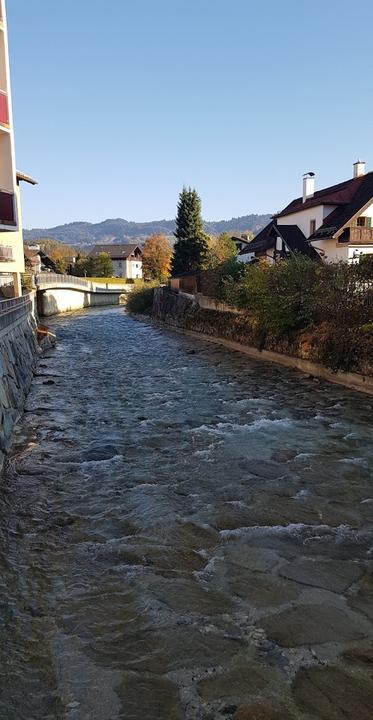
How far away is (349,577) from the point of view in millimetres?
5625

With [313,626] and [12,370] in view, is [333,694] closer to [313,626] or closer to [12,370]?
[313,626]

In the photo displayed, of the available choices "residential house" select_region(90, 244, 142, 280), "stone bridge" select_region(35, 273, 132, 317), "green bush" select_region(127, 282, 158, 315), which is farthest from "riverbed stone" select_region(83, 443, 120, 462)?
"residential house" select_region(90, 244, 142, 280)

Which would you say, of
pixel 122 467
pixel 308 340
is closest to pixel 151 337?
A: pixel 308 340

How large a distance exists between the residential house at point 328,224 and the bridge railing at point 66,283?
58.3ft

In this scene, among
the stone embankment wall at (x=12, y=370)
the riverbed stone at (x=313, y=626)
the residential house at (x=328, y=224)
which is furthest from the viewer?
the residential house at (x=328, y=224)

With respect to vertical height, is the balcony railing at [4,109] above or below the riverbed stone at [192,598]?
above

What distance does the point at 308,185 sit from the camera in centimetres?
4047

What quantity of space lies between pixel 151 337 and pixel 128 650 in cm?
2839

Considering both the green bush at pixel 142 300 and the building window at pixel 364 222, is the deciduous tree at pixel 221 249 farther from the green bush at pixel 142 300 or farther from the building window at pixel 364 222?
the building window at pixel 364 222

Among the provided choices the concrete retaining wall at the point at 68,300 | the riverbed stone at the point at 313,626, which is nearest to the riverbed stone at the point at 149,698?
the riverbed stone at the point at 313,626

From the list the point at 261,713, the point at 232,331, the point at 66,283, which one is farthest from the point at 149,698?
the point at 66,283

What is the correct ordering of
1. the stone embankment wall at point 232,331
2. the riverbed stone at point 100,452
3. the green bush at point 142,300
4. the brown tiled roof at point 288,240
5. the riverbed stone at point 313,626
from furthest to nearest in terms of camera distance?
the green bush at point 142,300
the brown tiled roof at point 288,240
the stone embankment wall at point 232,331
the riverbed stone at point 100,452
the riverbed stone at point 313,626

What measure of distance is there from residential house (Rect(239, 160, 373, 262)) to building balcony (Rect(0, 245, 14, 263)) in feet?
51.8

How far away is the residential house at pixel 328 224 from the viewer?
31531mm
